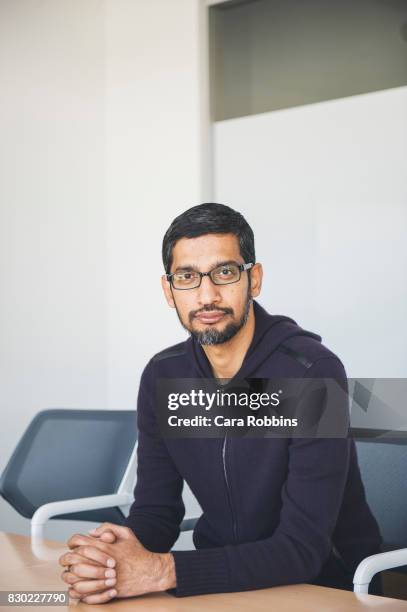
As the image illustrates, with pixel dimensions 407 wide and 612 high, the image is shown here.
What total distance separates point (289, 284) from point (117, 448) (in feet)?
3.57

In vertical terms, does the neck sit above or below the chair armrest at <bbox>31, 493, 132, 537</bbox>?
above

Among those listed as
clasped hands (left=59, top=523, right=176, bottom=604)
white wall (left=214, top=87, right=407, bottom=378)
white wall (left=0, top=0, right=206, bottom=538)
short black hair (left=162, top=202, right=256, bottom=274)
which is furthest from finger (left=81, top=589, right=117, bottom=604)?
white wall (left=0, top=0, right=206, bottom=538)

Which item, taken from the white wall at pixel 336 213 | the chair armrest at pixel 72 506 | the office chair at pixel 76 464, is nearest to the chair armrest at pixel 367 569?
the chair armrest at pixel 72 506

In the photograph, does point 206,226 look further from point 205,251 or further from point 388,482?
point 388,482

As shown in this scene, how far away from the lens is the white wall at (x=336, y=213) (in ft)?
10.9

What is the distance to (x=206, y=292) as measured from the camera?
1.80 m

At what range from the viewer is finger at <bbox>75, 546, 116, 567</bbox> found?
1.48m

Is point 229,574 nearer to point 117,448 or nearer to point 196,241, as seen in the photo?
point 196,241

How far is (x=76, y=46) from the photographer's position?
14.6 feet

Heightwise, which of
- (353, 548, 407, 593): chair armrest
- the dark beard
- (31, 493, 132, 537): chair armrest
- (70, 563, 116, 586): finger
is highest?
the dark beard

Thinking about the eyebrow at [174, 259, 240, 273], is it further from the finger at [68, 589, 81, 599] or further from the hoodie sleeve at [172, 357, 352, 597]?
the finger at [68, 589, 81, 599]

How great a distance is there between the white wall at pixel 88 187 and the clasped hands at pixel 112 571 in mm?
2484

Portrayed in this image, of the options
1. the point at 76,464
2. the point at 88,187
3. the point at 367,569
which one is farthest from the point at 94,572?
the point at 88,187

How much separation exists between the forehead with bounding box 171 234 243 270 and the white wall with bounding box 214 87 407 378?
159cm
